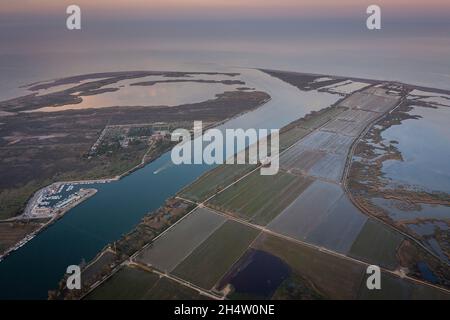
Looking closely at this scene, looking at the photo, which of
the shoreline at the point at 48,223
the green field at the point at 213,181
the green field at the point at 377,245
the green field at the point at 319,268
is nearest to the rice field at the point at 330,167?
the green field at the point at 213,181

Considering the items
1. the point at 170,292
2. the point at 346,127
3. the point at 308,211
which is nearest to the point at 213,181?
the point at 308,211

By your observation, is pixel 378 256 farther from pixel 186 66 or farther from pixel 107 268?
pixel 186 66

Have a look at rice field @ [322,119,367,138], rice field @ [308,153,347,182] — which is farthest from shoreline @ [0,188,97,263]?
rice field @ [322,119,367,138]

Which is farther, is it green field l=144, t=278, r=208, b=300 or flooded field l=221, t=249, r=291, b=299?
flooded field l=221, t=249, r=291, b=299

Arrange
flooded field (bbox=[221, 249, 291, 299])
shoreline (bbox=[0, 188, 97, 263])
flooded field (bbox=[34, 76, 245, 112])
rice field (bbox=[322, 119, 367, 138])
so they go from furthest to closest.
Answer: flooded field (bbox=[34, 76, 245, 112]), rice field (bbox=[322, 119, 367, 138]), shoreline (bbox=[0, 188, 97, 263]), flooded field (bbox=[221, 249, 291, 299])

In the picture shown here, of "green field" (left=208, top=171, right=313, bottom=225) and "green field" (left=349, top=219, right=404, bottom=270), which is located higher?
"green field" (left=208, top=171, right=313, bottom=225)

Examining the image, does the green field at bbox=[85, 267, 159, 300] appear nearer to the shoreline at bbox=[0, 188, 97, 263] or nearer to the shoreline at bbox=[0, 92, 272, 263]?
the shoreline at bbox=[0, 188, 97, 263]

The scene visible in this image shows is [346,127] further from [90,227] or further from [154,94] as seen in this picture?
[90,227]
